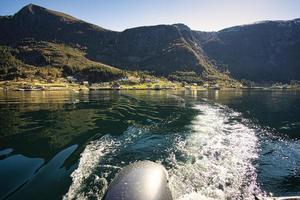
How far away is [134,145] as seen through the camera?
36750 millimetres

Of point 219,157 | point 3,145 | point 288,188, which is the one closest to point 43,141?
point 3,145

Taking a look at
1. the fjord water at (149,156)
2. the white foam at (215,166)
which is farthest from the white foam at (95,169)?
the white foam at (215,166)

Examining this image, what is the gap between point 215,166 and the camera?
28828mm

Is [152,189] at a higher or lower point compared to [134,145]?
higher

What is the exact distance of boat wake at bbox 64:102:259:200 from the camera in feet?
74.6

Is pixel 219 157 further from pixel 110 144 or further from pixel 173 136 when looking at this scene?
pixel 110 144

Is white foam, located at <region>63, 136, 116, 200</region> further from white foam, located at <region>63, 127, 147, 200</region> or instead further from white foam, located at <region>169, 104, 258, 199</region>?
white foam, located at <region>169, 104, 258, 199</region>

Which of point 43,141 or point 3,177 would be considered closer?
point 3,177

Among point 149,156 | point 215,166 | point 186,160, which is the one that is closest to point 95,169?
point 149,156

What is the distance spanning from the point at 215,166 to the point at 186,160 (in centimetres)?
318

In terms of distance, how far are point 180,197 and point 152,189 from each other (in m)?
7.59

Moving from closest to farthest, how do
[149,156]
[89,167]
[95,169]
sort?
[95,169], [89,167], [149,156]

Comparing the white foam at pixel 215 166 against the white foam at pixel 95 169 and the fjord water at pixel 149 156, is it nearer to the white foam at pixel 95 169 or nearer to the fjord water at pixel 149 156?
the fjord water at pixel 149 156

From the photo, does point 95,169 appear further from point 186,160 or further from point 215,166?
point 215,166
